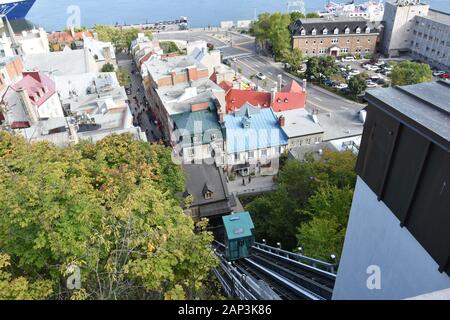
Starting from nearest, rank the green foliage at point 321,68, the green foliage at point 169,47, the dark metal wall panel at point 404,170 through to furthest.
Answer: the dark metal wall panel at point 404,170 < the green foliage at point 321,68 < the green foliage at point 169,47

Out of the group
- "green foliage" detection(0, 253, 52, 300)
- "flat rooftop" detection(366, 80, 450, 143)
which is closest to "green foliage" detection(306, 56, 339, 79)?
"flat rooftop" detection(366, 80, 450, 143)

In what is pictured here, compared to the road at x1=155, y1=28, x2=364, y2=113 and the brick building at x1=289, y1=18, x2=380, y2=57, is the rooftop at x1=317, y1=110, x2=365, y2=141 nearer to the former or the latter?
the road at x1=155, y1=28, x2=364, y2=113

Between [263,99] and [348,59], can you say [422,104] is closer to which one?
[263,99]

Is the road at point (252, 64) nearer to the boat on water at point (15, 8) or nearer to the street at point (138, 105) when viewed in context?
the street at point (138, 105)

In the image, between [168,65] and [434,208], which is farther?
[168,65]

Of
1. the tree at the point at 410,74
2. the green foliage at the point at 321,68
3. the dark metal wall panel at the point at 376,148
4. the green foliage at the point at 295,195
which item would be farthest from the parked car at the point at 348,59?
the dark metal wall panel at the point at 376,148

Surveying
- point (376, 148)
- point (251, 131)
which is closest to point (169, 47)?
point (251, 131)

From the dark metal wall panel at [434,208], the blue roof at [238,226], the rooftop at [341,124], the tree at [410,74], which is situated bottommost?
the rooftop at [341,124]
